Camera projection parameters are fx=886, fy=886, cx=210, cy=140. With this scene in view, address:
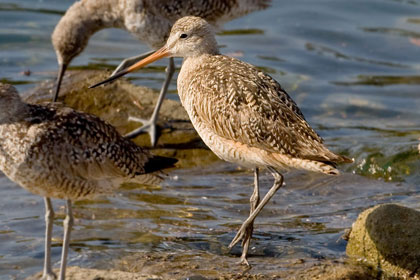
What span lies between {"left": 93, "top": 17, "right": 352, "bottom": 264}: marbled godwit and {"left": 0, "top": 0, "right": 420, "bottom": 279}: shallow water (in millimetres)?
660

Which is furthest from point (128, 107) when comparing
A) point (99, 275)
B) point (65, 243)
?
point (99, 275)

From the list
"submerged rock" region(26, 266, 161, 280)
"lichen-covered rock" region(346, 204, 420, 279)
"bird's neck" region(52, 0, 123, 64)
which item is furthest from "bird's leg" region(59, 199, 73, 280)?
"bird's neck" region(52, 0, 123, 64)

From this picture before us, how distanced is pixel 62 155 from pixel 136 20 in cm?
382

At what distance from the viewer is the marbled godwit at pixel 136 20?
9.57 metres

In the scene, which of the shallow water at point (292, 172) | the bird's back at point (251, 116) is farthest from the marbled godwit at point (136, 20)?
the bird's back at point (251, 116)

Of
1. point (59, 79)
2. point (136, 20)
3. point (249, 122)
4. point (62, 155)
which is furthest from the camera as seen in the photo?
point (59, 79)

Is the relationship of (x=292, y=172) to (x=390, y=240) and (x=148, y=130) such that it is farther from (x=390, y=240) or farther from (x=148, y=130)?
(x=390, y=240)

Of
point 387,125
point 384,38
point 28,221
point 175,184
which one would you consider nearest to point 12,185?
point 28,221

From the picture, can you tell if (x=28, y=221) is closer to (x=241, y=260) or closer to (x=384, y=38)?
(x=241, y=260)

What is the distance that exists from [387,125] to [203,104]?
14.7ft

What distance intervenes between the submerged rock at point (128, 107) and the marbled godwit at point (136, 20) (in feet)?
0.55

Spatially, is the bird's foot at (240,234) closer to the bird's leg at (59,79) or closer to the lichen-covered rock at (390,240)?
the lichen-covered rock at (390,240)

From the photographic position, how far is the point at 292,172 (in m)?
8.82

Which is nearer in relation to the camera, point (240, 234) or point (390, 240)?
point (390, 240)
